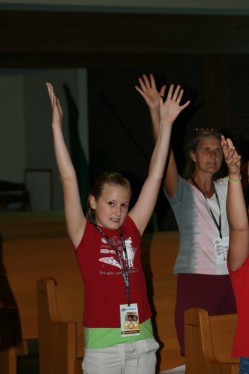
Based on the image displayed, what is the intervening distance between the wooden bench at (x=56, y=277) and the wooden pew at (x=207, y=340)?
0.83m

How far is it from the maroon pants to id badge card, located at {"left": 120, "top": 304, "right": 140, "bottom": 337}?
75 cm

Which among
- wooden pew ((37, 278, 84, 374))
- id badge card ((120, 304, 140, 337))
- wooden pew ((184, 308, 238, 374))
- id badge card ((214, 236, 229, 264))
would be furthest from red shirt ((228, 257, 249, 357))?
wooden pew ((37, 278, 84, 374))

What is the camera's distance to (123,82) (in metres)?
15.0

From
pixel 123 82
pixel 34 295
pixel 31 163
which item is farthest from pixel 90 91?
pixel 34 295

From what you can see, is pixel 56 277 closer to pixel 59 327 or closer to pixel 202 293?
pixel 59 327

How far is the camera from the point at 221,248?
166 inches

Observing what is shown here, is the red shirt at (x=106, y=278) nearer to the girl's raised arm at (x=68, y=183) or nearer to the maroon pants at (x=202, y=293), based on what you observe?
the girl's raised arm at (x=68, y=183)

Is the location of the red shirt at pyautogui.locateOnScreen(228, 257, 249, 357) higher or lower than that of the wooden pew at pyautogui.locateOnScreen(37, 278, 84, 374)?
higher

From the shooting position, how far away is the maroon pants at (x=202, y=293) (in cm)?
419

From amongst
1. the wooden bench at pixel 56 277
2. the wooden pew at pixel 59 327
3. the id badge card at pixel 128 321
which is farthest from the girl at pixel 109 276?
the wooden bench at pixel 56 277

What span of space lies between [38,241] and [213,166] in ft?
8.85

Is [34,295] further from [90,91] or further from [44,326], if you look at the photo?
[90,91]

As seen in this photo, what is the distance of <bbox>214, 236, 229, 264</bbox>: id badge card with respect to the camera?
4.19m

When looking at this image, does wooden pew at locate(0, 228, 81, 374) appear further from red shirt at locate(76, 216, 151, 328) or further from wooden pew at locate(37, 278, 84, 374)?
red shirt at locate(76, 216, 151, 328)
